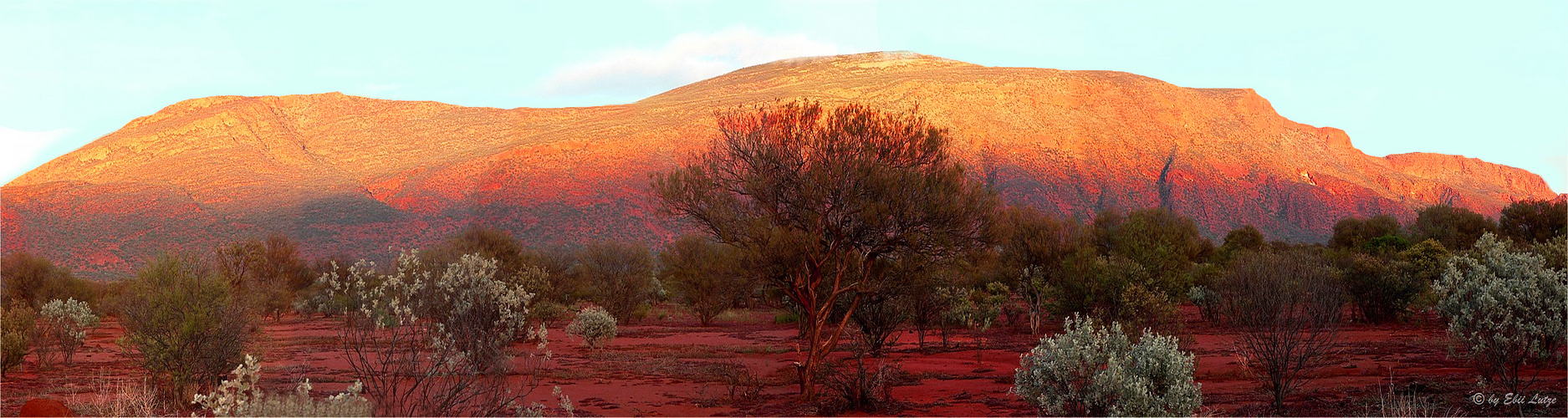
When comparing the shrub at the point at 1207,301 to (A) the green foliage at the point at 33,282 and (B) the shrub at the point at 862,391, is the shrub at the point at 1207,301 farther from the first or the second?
(A) the green foliage at the point at 33,282

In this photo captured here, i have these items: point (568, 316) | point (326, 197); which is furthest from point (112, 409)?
point (326, 197)

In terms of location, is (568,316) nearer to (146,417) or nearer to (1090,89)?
(146,417)

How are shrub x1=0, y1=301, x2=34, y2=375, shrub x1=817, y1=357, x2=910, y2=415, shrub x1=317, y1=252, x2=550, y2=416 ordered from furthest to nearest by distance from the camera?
shrub x1=0, y1=301, x2=34, y2=375 < shrub x1=817, y1=357, x2=910, y2=415 < shrub x1=317, y1=252, x2=550, y2=416

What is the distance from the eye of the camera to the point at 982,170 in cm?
7962

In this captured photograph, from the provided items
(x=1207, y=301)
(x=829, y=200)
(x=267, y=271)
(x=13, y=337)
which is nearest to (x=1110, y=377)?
(x=829, y=200)

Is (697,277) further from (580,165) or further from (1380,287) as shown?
(580,165)

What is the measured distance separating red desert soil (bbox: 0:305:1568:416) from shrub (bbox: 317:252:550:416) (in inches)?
34.8

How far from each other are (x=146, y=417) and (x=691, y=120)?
244 feet

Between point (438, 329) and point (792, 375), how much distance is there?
33.4 feet

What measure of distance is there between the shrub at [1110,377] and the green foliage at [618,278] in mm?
29752

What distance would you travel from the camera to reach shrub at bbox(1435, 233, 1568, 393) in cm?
1107

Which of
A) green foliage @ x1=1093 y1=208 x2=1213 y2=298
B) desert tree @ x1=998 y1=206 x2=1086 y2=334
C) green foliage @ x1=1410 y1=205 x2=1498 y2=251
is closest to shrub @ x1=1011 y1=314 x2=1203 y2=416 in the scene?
green foliage @ x1=1093 y1=208 x2=1213 y2=298

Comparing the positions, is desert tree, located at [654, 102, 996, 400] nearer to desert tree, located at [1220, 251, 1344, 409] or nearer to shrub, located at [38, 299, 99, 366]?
desert tree, located at [1220, 251, 1344, 409]

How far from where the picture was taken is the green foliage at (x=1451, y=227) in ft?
137
